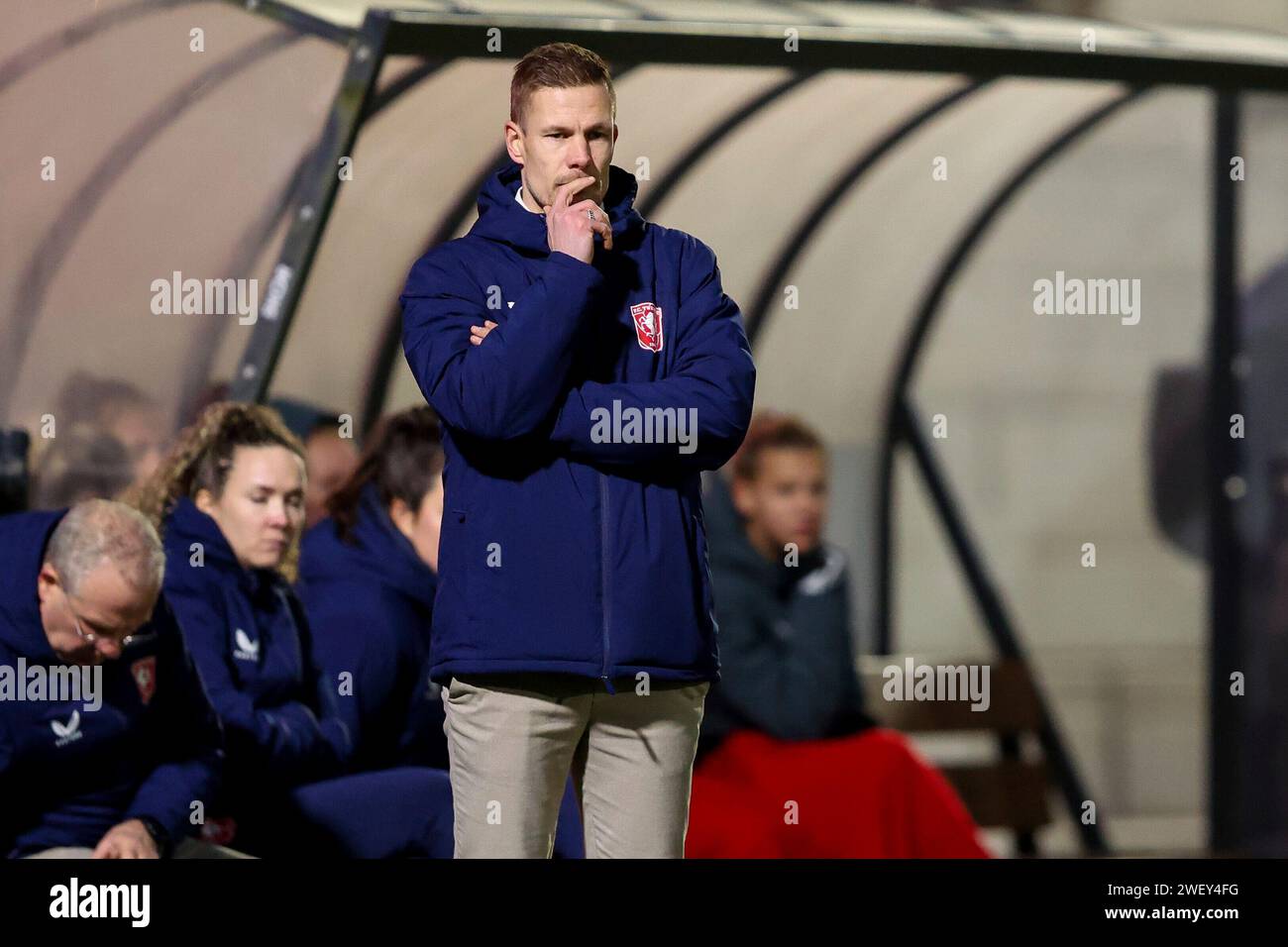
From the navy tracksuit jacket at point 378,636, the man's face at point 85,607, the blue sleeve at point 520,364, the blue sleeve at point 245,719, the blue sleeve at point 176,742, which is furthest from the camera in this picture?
the navy tracksuit jacket at point 378,636

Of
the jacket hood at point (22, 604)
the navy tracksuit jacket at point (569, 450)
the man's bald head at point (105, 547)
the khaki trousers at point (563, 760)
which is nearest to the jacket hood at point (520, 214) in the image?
the navy tracksuit jacket at point (569, 450)

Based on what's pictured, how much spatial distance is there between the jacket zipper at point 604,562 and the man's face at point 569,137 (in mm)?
415

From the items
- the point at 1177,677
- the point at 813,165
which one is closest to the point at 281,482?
the point at 813,165

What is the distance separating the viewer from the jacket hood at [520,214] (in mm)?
2758

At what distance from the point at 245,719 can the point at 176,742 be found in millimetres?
250

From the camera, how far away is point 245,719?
4055 mm

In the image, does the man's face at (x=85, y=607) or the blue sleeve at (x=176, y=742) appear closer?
the man's face at (x=85, y=607)

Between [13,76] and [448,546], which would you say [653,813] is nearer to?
[448,546]

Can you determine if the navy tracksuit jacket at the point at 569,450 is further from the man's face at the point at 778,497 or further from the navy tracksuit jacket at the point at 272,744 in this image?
the man's face at the point at 778,497

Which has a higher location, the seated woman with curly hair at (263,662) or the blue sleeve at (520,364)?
the blue sleeve at (520,364)

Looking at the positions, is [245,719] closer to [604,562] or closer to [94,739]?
[94,739]

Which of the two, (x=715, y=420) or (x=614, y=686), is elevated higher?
(x=715, y=420)

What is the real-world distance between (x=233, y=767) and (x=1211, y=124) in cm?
381

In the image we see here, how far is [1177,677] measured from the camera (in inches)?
244
